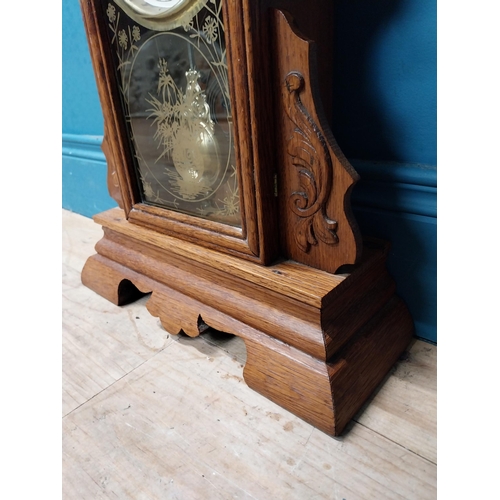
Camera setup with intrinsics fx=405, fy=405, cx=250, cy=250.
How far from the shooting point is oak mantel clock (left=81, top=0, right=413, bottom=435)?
0.50 metres

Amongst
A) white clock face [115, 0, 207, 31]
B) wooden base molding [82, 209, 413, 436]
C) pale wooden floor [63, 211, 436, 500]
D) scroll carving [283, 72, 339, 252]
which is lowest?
pale wooden floor [63, 211, 436, 500]

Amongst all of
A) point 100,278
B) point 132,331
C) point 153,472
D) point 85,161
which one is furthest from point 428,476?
point 85,161

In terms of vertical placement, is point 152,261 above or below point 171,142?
below

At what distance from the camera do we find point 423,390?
585 mm

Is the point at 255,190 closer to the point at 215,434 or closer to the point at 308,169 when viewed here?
the point at 308,169

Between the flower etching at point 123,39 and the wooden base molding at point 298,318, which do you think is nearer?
the wooden base molding at point 298,318

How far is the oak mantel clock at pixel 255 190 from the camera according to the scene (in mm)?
495

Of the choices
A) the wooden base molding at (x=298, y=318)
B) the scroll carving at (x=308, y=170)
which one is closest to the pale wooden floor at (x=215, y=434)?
the wooden base molding at (x=298, y=318)

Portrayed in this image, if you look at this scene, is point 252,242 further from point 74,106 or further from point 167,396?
point 74,106

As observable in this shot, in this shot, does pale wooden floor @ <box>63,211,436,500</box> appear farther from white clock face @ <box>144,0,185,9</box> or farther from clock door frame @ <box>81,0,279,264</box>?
white clock face @ <box>144,0,185,9</box>

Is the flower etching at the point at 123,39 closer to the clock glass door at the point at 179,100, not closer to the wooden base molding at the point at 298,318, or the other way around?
the clock glass door at the point at 179,100

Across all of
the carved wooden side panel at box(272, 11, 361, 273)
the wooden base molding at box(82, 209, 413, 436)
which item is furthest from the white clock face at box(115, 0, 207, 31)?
the wooden base molding at box(82, 209, 413, 436)

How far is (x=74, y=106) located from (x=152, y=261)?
0.77 m

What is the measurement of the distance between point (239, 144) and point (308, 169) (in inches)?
3.8
